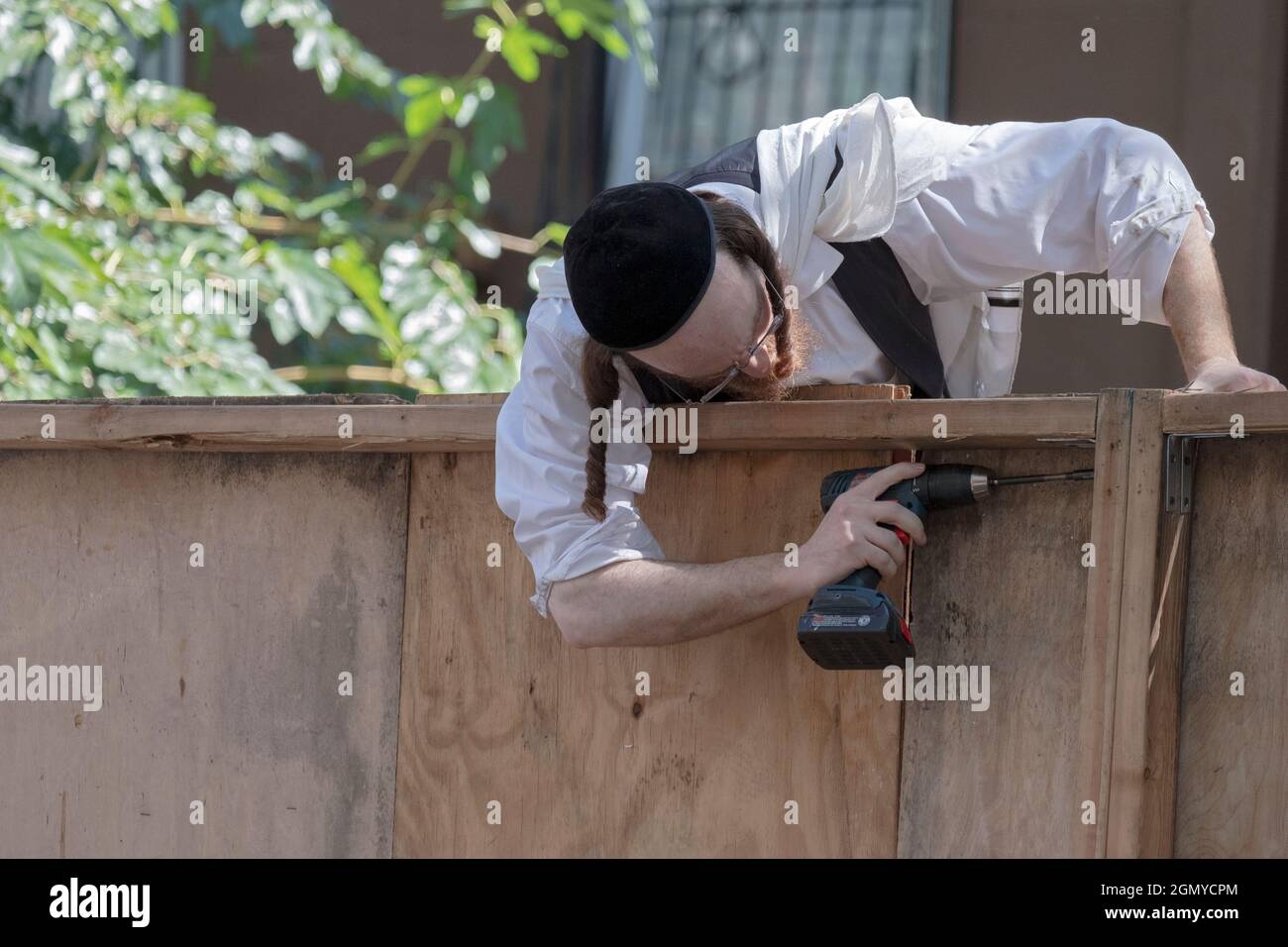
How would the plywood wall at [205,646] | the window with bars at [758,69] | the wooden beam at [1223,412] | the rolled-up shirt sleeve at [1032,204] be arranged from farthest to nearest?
the window with bars at [758,69] < the plywood wall at [205,646] < the rolled-up shirt sleeve at [1032,204] < the wooden beam at [1223,412]

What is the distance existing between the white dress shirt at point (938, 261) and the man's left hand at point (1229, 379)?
20cm

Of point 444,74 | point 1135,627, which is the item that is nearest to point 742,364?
point 1135,627

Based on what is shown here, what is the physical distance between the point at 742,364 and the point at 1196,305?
1.94ft

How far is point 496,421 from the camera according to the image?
2.05 m

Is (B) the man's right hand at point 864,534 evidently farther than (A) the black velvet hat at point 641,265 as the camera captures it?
No

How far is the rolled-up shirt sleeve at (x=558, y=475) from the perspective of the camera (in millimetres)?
1964

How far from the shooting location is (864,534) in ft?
5.87

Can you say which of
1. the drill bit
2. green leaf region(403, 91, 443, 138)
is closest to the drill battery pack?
the drill bit

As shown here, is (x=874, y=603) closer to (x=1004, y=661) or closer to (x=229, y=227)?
(x=1004, y=661)

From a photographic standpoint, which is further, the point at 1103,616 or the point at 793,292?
the point at 793,292

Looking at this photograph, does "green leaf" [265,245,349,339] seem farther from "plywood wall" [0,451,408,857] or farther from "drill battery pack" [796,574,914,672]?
"drill battery pack" [796,574,914,672]

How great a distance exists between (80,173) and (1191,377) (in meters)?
3.46

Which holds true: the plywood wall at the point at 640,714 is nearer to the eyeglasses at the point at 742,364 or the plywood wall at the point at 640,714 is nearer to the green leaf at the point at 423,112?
the eyeglasses at the point at 742,364

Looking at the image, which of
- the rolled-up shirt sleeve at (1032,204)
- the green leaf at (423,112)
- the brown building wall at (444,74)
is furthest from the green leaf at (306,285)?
the rolled-up shirt sleeve at (1032,204)
